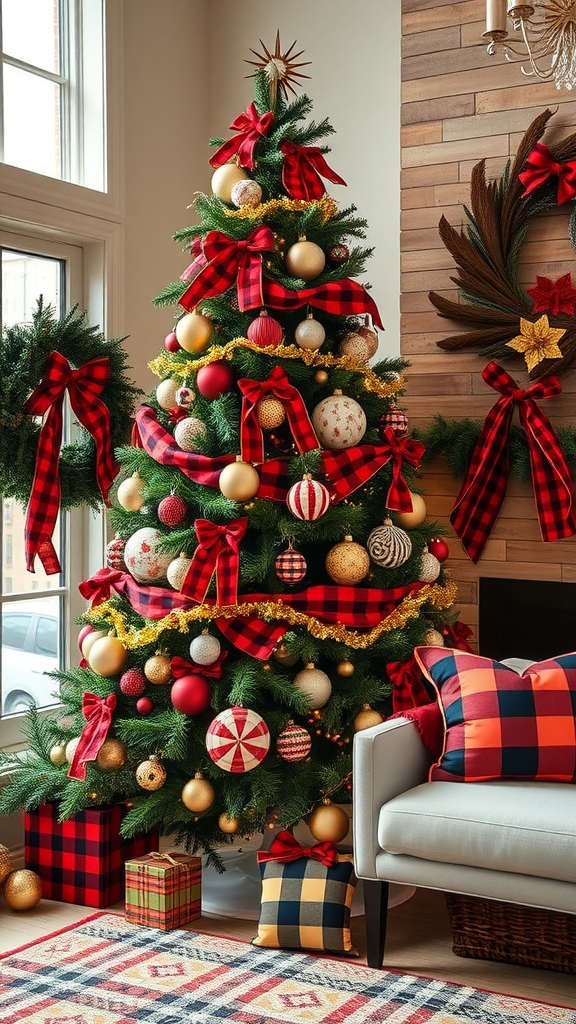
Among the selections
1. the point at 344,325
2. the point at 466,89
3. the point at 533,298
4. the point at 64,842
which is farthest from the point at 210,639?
the point at 466,89

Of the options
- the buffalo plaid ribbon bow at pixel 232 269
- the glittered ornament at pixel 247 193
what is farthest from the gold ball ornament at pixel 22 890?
the glittered ornament at pixel 247 193

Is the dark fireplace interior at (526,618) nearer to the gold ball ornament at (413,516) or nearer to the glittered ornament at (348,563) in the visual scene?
the gold ball ornament at (413,516)

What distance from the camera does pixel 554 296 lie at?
338cm

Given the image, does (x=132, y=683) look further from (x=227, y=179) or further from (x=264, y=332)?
(x=227, y=179)

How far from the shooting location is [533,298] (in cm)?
343

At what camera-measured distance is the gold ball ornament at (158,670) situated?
2.84m

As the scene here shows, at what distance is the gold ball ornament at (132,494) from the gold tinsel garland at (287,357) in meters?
0.31

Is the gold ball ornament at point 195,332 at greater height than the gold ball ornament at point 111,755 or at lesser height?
greater

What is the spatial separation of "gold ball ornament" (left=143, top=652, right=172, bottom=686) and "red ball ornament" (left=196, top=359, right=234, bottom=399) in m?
0.71

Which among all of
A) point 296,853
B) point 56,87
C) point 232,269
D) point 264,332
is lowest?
point 296,853

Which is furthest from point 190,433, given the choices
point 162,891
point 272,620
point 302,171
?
point 162,891

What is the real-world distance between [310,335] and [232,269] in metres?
0.27

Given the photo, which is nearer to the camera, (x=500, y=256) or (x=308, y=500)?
(x=308, y=500)

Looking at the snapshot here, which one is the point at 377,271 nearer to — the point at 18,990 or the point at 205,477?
the point at 205,477
